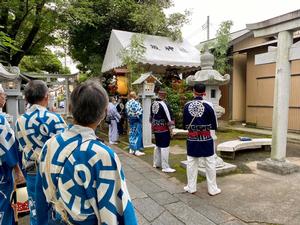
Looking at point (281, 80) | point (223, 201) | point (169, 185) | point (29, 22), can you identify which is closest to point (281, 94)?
point (281, 80)

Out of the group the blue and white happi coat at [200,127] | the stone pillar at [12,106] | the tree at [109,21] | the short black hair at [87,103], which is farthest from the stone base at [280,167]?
the tree at [109,21]

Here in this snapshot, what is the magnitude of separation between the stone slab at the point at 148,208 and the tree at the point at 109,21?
35.0ft

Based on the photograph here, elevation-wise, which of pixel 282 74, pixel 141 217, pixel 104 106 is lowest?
pixel 141 217

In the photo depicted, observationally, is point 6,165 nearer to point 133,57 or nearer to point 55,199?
point 55,199

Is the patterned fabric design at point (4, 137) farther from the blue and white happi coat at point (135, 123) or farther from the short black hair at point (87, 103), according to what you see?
the blue and white happi coat at point (135, 123)

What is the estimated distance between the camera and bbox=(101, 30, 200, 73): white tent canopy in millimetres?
11977

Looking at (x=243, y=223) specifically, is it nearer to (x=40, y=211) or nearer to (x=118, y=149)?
(x=40, y=211)

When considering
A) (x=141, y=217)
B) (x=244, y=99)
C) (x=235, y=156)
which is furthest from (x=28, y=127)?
(x=244, y=99)

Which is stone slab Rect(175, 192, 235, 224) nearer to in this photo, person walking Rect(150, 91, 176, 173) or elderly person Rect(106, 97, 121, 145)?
person walking Rect(150, 91, 176, 173)

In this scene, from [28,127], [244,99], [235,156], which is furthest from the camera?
[244,99]

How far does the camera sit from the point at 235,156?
24.4ft

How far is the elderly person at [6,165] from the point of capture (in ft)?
9.20

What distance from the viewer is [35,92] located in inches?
113

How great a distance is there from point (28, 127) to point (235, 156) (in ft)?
19.5
